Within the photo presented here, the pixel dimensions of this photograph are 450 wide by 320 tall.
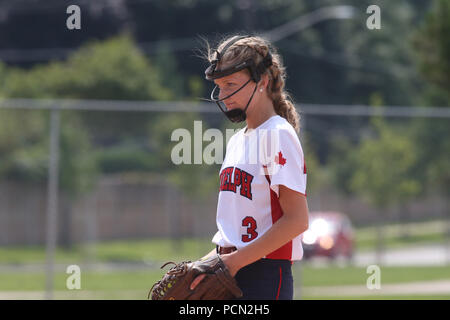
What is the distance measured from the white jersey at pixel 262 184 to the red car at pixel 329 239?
1290cm

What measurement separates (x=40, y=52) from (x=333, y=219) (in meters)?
34.2

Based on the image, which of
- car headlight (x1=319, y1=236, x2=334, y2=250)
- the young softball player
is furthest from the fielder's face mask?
car headlight (x1=319, y1=236, x2=334, y2=250)

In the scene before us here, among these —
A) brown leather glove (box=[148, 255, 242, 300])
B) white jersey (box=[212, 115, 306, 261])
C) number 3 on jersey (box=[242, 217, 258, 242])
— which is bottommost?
brown leather glove (box=[148, 255, 242, 300])

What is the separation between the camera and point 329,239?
56.3ft

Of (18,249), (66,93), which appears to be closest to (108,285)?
(18,249)

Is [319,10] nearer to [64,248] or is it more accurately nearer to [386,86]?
[386,86]

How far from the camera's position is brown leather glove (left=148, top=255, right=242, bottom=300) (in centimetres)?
291

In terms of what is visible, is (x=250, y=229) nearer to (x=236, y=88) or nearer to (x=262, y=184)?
(x=262, y=184)

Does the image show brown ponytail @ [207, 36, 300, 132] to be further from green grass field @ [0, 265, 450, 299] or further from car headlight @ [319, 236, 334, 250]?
car headlight @ [319, 236, 334, 250]

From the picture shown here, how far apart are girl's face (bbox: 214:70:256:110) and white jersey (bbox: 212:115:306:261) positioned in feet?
0.46

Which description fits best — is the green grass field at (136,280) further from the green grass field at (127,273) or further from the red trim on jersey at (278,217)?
the red trim on jersey at (278,217)

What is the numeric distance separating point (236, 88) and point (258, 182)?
0.41m

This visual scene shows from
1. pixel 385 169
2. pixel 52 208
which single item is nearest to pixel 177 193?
pixel 52 208

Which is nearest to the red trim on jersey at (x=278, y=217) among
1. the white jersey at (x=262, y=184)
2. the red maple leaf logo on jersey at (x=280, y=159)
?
the white jersey at (x=262, y=184)
